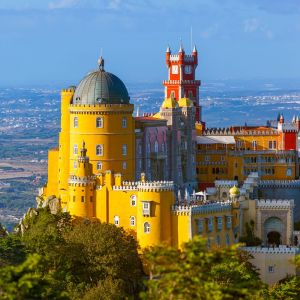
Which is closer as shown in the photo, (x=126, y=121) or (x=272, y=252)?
(x=272, y=252)

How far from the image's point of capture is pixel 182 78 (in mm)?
130250

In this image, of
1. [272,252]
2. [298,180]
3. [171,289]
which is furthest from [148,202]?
[171,289]

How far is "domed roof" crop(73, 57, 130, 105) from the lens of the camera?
3942 inches

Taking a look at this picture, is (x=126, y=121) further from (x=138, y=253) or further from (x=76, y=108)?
(x=138, y=253)

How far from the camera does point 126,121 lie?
102 metres

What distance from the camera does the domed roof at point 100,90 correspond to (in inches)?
3942

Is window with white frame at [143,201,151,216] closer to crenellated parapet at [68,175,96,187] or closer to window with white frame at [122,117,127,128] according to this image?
crenellated parapet at [68,175,96,187]

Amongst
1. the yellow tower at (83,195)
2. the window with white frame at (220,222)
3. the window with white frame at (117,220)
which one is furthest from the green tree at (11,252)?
the window with white frame at (220,222)

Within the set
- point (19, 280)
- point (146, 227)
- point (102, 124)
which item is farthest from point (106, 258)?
point (19, 280)

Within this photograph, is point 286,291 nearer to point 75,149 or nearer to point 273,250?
A: point 273,250

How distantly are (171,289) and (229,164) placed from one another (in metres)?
65.8

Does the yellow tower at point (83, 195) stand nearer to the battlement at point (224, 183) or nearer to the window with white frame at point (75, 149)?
the window with white frame at point (75, 149)

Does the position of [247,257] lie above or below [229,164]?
below

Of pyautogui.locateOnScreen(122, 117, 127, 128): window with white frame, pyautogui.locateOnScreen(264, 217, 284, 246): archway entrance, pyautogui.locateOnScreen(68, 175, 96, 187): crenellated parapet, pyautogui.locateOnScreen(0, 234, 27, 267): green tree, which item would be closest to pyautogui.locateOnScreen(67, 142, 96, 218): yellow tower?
pyautogui.locateOnScreen(68, 175, 96, 187): crenellated parapet
